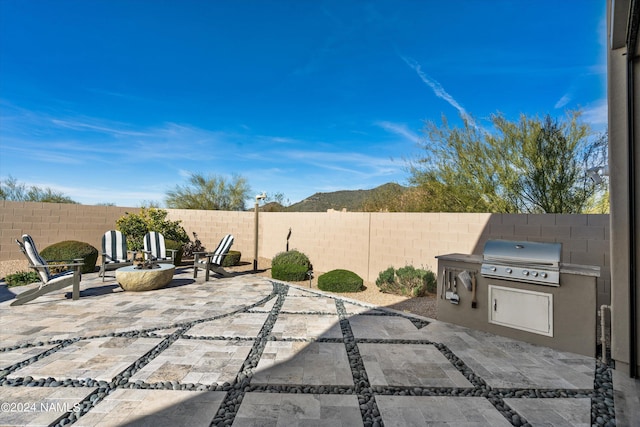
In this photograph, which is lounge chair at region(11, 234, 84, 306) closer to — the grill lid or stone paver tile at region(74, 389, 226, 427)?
stone paver tile at region(74, 389, 226, 427)

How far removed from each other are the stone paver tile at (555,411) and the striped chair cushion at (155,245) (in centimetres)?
699

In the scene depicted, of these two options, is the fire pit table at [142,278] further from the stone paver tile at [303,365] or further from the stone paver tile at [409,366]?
the stone paver tile at [409,366]

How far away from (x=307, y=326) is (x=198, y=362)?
1.47 m

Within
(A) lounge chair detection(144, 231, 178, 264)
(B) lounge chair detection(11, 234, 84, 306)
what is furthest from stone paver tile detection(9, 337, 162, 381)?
(A) lounge chair detection(144, 231, 178, 264)

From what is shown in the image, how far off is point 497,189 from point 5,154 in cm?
1537

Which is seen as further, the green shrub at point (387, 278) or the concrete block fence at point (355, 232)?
the green shrub at point (387, 278)

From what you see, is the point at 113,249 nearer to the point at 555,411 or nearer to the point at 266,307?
the point at 266,307

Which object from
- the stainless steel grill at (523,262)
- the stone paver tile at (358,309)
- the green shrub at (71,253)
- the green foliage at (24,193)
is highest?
the green foliage at (24,193)

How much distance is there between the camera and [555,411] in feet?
6.70

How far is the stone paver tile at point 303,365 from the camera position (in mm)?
2420

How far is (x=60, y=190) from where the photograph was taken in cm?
1217

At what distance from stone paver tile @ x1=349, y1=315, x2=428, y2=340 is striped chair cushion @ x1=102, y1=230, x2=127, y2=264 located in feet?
17.6

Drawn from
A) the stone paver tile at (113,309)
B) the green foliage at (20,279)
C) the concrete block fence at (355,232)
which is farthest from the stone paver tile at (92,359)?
the concrete block fence at (355,232)

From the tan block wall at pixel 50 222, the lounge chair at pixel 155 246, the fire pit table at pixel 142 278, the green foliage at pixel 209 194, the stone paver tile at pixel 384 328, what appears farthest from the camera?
the green foliage at pixel 209 194
